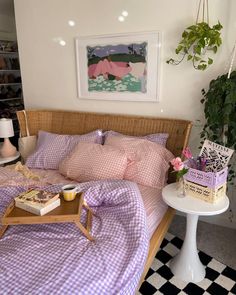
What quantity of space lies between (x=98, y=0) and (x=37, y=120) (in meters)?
1.42

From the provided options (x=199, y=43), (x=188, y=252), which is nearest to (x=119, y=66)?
(x=199, y=43)

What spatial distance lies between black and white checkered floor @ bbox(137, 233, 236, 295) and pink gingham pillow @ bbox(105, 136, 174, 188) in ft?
2.02

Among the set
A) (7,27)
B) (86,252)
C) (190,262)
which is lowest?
(190,262)

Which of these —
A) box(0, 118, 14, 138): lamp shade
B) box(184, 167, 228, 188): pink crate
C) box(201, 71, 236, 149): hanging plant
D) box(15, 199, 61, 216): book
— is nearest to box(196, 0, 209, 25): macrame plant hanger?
box(201, 71, 236, 149): hanging plant

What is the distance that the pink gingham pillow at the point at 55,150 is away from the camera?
244 cm

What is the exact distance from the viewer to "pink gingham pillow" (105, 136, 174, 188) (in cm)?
205

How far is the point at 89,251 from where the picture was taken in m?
1.25

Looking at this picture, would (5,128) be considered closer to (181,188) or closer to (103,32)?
(103,32)

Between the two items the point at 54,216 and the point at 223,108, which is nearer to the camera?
the point at 54,216

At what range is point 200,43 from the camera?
1.97 metres

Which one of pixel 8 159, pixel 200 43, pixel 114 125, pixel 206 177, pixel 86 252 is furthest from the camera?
pixel 8 159

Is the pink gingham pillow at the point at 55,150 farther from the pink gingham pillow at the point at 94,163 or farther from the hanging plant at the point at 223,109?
the hanging plant at the point at 223,109

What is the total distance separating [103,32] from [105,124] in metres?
0.89

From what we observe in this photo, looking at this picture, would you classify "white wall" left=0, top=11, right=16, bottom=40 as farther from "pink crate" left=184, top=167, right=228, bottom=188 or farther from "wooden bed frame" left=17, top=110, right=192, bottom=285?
"pink crate" left=184, top=167, right=228, bottom=188
